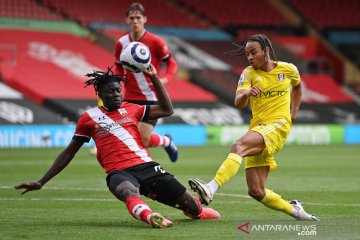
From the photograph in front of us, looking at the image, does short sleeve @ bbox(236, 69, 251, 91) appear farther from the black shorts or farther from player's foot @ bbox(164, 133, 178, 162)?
player's foot @ bbox(164, 133, 178, 162)

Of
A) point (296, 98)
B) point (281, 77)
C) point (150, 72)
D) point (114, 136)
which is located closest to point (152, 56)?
point (296, 98)

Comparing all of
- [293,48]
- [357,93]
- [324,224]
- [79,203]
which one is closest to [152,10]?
[293,48]

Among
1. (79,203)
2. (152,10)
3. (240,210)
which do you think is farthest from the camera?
(152,10)

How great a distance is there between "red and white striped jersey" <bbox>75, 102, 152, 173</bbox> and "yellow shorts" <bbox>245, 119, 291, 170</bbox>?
1063 mm

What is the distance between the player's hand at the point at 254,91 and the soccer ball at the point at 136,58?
103 cm

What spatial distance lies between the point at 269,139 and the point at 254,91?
526 mm

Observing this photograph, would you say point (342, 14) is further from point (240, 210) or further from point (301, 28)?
point (240, 210)

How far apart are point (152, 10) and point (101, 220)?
26969mm

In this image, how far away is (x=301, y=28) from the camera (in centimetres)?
3869

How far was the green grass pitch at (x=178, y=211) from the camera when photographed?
314 inches

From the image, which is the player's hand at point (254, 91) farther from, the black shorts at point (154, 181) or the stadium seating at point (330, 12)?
the stadium seating at point (330, 12)

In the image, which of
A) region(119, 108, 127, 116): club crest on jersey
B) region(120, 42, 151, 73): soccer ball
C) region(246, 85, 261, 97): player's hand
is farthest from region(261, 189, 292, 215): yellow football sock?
region(120, 42, 151, 73): soccer ball

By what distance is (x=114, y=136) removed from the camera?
8.91 m

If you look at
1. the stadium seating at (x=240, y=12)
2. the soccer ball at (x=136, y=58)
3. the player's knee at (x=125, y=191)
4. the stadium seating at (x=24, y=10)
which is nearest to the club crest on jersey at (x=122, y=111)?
the soccer ball at (x=136, y=58)
